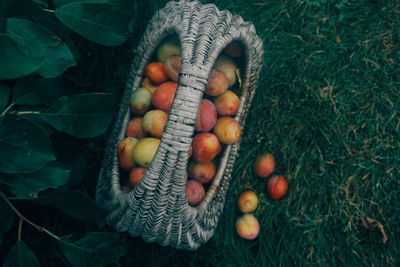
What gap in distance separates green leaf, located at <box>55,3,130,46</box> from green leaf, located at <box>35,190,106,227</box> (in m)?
0.61

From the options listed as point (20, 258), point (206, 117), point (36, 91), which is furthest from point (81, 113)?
point (20, 258)

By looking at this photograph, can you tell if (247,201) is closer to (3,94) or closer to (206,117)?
(206,117)

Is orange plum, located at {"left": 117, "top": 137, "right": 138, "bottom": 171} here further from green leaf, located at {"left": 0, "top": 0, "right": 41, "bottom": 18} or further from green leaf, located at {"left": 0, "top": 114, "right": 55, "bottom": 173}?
green leaf, located at {"left": 0, "top": 0, "right": 41, "bottom": 18}

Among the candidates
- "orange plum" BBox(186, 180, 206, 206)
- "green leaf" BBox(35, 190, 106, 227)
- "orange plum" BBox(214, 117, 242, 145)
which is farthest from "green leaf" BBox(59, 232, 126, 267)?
"orange plum" BBox(214, 117, 242, 145)

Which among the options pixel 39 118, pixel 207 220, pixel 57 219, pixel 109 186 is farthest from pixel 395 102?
pixel 57 219

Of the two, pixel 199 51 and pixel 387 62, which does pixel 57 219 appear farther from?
pixel 387 62

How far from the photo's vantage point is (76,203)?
4.61 ft

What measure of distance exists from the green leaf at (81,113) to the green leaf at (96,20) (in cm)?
24

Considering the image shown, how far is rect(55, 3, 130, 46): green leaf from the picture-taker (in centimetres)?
126

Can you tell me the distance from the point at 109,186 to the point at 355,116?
1.30m

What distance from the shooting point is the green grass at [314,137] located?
1833mm

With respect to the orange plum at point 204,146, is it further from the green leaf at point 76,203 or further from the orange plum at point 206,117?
the green leaf at point 76,203

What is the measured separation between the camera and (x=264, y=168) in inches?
70.9

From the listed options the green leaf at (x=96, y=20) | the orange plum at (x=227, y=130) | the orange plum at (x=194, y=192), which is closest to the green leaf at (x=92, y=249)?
the orange plum at (x=194, y=192)
